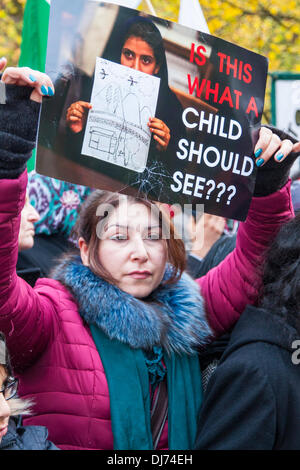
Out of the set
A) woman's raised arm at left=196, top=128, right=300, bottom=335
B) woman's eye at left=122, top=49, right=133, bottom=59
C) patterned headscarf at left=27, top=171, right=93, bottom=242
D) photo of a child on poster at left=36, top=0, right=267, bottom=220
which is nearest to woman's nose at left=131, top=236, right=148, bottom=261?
photo of a child on poster at left=36, top=0, right=267, bottom=220

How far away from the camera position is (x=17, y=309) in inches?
59.8

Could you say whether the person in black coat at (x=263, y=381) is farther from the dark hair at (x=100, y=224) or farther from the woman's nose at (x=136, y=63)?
the woman's nose at (x=136, y=63)

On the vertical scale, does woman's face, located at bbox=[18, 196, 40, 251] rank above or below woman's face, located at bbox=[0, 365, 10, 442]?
above

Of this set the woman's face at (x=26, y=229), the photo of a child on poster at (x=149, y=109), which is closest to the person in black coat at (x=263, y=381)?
the photo of a child on poster at (x=149, y=109)

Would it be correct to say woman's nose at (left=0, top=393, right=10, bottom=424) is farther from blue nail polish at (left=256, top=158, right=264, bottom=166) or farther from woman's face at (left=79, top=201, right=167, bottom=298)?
blue nail polish at (left=256, top=158, right=264, bottom=166)

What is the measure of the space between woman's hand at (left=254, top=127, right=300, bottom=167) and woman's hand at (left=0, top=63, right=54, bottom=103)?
63 cm

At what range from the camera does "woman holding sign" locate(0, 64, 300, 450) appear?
62.7 inches

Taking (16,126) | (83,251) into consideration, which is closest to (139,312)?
(83,251)

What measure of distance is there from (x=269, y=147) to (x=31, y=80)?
720mm

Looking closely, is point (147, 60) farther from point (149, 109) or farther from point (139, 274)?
point (139, 274)

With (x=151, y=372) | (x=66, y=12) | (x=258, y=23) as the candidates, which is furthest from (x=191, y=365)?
(x=258, y=23)

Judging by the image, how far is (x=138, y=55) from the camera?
4.98 ft

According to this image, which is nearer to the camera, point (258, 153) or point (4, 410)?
point (4, 410)

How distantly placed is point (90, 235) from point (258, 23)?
7.48m
